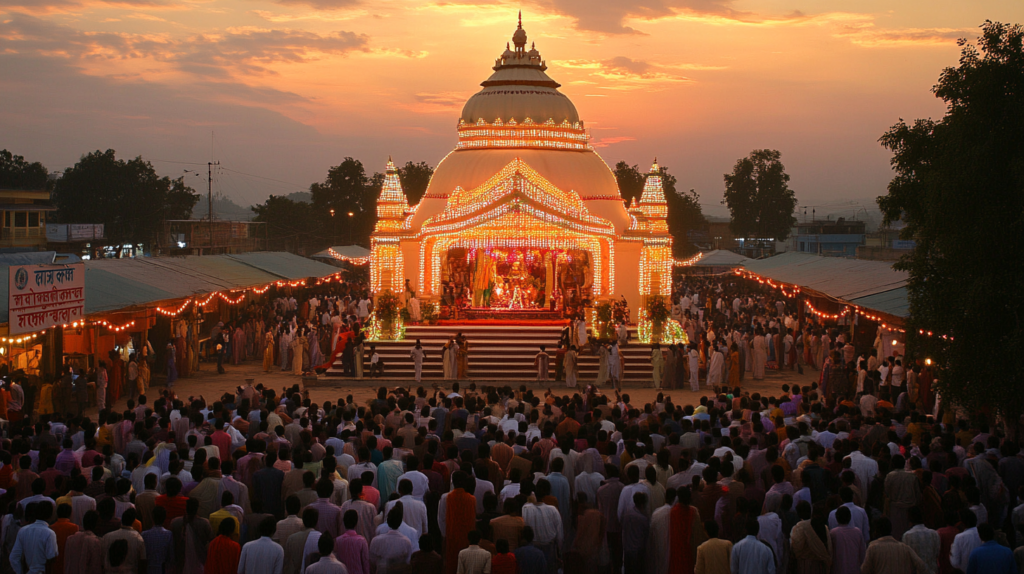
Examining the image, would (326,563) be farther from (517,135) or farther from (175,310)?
(517,135)

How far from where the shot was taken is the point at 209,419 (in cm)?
1269

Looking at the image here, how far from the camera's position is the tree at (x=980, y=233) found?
1087cm

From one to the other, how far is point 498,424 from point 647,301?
13.9 m

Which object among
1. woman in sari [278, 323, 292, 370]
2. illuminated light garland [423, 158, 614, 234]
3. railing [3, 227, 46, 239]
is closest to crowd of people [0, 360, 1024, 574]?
woman in sari [278, 323, 292, 370]

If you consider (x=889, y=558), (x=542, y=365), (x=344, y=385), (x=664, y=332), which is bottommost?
(x=344, y=385)

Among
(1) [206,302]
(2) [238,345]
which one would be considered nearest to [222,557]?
(2) [238,345]

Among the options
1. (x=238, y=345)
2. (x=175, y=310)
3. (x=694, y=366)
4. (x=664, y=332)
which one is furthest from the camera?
(x=238, y=345)

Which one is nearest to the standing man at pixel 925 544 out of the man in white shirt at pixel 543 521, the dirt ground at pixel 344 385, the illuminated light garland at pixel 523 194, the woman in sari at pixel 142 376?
the man in white shirt at pixel 543 521

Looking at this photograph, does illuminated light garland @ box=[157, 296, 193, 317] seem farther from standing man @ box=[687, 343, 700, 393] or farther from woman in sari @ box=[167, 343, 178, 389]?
standing man @ box=[687, 343, 700, 393]

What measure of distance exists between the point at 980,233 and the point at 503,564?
270 inches

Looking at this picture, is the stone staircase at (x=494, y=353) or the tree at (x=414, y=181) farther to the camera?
the tree at (x=414, y=181)

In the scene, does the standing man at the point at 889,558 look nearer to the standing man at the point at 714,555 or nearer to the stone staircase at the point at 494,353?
the standing man at the point at 714,555

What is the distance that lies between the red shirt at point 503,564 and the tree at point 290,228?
54.6 meters

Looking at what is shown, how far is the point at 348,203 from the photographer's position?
60.4 metres
